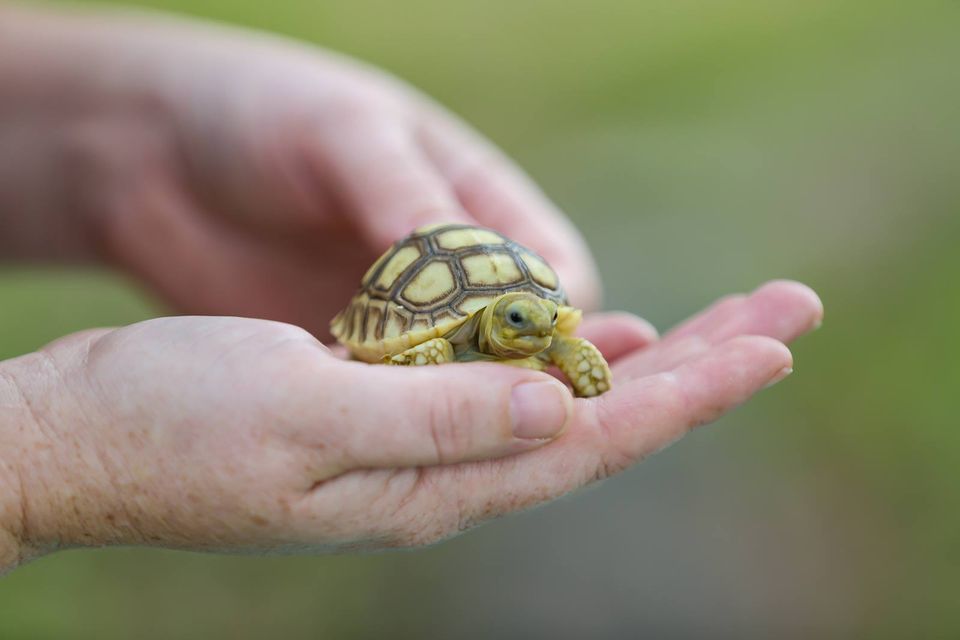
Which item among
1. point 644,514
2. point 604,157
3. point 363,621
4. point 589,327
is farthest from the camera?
point 604,157

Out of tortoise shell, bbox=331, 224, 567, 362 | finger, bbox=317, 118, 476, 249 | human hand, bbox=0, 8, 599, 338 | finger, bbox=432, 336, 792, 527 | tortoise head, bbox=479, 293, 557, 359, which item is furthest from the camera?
human hand, bbox=0, 8, 599, 338

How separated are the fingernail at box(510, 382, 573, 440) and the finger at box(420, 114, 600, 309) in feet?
5.40

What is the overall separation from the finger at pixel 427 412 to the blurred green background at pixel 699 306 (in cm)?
346

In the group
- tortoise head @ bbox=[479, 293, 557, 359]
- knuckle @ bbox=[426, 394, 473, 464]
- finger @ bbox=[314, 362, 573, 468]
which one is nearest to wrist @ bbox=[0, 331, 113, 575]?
finger @ bbox=[314, 362, 573, 468]

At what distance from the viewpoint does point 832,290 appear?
7.24 meters

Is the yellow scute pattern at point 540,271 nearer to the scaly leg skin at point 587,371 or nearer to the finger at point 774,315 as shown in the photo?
the scaly leg skin at point 587,371

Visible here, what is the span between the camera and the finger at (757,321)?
334cm

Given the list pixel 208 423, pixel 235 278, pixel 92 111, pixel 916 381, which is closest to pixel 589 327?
pixel 208 423

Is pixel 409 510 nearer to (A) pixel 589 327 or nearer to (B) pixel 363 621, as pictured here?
(A) pixel 589 327

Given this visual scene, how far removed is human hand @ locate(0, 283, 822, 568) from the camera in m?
2.43

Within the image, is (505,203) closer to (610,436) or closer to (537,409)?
(610,436)

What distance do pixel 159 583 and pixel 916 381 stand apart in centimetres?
Answer: 541

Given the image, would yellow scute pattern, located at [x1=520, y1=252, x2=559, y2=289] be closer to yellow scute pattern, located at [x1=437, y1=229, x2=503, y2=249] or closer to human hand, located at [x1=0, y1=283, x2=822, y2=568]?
yellow scute pattern, located at [x1=437, y1=229, x2=503, y2=249]

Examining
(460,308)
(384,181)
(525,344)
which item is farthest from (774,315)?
(384,181)
